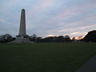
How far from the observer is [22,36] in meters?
28.0

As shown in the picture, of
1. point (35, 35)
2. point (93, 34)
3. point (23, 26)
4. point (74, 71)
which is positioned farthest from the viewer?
point (35, 35)

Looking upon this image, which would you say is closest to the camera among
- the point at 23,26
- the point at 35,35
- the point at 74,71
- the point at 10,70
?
the point at 74,71

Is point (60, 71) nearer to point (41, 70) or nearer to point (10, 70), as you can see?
point (41, 70)

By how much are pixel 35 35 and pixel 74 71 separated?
65560mm

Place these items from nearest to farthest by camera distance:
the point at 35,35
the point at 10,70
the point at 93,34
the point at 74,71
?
the point at 74,71 → the point at 10,70 → the point at 93,34 → the point at 35,35

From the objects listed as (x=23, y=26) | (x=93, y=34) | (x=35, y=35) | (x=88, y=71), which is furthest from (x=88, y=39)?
(x=88, y=71)

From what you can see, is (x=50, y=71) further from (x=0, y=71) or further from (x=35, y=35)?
(x=35, y=35)

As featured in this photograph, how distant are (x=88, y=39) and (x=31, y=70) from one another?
176 ft

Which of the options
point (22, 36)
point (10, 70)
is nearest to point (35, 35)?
point (22, 36)

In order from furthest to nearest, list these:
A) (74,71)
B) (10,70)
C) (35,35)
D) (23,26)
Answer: (35,35)
(23,26)
(10,70)
(74,71)

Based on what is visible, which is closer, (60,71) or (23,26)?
(60,71)

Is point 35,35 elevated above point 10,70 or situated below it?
above

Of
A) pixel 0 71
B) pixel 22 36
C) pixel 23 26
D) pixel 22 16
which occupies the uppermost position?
pixel 22 16

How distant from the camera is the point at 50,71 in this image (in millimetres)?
4309
